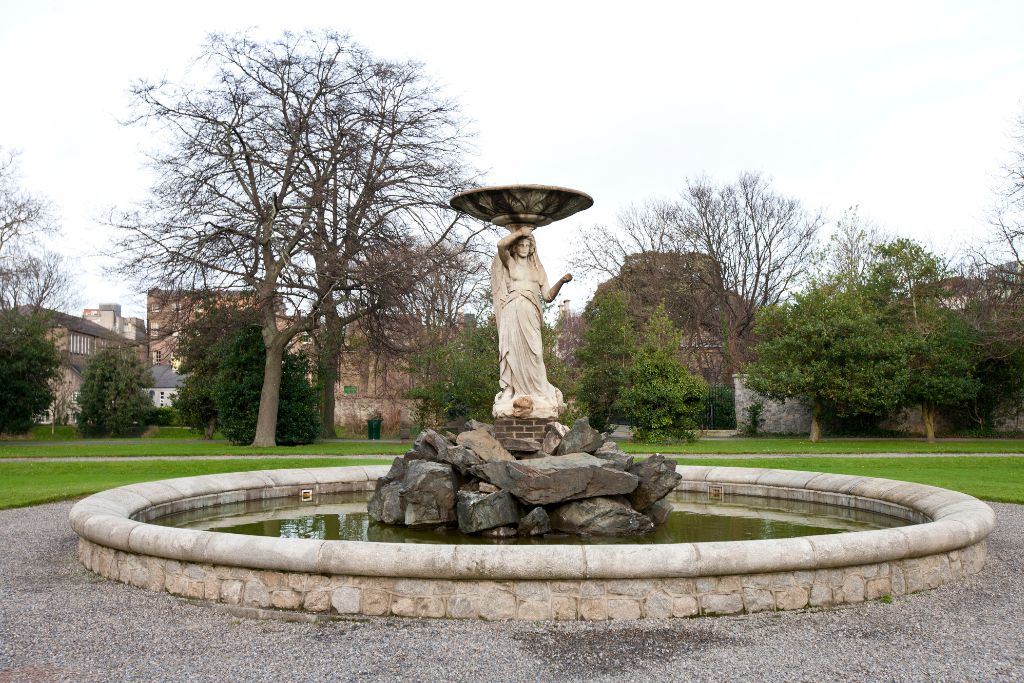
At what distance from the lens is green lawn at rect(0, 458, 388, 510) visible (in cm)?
1373

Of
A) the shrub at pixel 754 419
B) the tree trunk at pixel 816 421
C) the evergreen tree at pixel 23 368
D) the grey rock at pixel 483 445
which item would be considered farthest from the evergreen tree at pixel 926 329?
the evergreen tree at pixel 23 368

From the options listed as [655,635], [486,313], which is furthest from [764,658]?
[486,313]

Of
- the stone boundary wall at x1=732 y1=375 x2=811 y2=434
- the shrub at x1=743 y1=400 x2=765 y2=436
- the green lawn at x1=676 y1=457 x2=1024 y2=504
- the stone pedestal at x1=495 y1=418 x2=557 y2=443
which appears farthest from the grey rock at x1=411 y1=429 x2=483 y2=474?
the shrub at x1=743 y1=400 x2=765 y2=436

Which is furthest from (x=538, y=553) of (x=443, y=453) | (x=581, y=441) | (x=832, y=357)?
(x=832, y=357)

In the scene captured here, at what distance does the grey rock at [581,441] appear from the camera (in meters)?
9.41

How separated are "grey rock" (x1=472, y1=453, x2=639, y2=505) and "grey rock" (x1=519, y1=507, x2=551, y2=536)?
118 millimetres

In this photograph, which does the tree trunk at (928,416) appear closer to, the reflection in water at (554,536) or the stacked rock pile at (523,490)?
the reflection in water at (554,536)

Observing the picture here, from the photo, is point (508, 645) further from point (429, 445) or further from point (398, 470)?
point (398, 470)

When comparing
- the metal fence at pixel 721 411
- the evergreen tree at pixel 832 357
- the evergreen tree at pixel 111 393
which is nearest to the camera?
the evergreen tree at pixel 832 357

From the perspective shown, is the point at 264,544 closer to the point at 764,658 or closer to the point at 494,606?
the point at 494,606

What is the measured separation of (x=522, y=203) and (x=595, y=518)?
12.2 ft

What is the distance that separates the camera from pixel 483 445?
30.1ft

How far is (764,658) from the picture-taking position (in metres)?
5.27

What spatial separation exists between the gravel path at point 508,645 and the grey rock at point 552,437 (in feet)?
12.8
